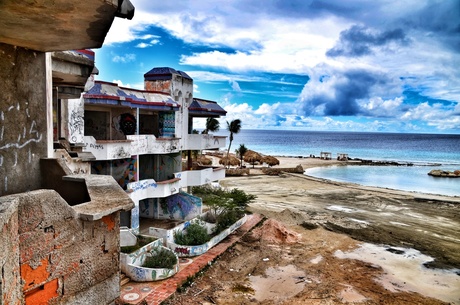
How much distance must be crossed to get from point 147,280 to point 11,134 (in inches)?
458

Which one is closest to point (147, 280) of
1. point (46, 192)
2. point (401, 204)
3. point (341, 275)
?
point (341, 275)

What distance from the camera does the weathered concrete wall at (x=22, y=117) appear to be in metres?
5.09

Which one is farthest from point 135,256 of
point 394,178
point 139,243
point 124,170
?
point 394,178

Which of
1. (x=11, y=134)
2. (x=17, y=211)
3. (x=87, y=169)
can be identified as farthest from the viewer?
(x=87, y=169)

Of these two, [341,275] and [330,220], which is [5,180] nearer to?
[341,275]

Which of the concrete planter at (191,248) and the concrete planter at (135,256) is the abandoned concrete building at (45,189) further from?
the concrete planter at (191,248)

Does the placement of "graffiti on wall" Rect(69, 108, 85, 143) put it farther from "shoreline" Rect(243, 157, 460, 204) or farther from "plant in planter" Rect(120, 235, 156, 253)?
Answer: "shoreline" Rect(243, 157, 460, 204)

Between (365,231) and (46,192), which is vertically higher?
(46,192)

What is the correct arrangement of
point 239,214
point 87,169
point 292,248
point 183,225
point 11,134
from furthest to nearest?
point 239,214, point 292,248, point 183,225, point 87,169, point 11,134

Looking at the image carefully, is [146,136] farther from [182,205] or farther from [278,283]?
[278,283]

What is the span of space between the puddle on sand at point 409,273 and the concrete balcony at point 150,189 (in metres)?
10.5

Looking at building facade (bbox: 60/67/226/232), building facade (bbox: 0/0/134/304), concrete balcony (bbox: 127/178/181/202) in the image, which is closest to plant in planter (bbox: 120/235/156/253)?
building facade (bbox: 60/67/226/232)

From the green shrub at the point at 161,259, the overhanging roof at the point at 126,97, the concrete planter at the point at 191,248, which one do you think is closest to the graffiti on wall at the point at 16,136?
the green shrub at the point at 161,259

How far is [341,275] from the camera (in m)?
17.7
